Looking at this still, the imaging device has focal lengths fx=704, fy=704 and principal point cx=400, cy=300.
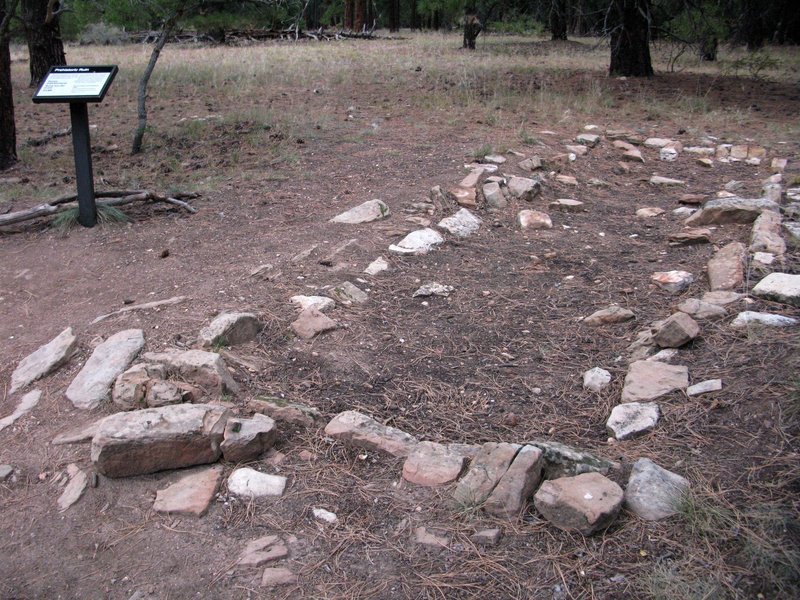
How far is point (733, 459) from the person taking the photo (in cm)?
252

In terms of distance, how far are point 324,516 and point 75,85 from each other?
3.92 metres

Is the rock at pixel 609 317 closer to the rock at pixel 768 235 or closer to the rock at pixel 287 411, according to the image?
the rock at pixel 768 235

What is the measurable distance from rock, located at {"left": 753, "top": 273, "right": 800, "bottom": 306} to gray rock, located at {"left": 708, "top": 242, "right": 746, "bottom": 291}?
A: 0.22 m

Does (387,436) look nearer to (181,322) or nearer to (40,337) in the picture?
(181,322)

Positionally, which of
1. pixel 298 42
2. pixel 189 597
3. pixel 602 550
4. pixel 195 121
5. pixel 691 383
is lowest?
pixel 189 597

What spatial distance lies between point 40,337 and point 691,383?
336cm

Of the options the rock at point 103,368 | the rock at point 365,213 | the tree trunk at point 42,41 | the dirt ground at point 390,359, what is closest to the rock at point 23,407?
the dirt ground at point 390,359

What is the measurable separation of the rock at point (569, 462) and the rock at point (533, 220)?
3.13m

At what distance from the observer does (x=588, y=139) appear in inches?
299

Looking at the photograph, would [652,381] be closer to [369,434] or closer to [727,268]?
[369,434]

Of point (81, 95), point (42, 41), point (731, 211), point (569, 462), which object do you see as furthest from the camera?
point (42, 41)

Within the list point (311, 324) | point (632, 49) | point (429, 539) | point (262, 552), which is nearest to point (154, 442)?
point (262, 552)

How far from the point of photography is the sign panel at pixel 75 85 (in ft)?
16.2

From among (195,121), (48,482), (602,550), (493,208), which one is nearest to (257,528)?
(48,482)
